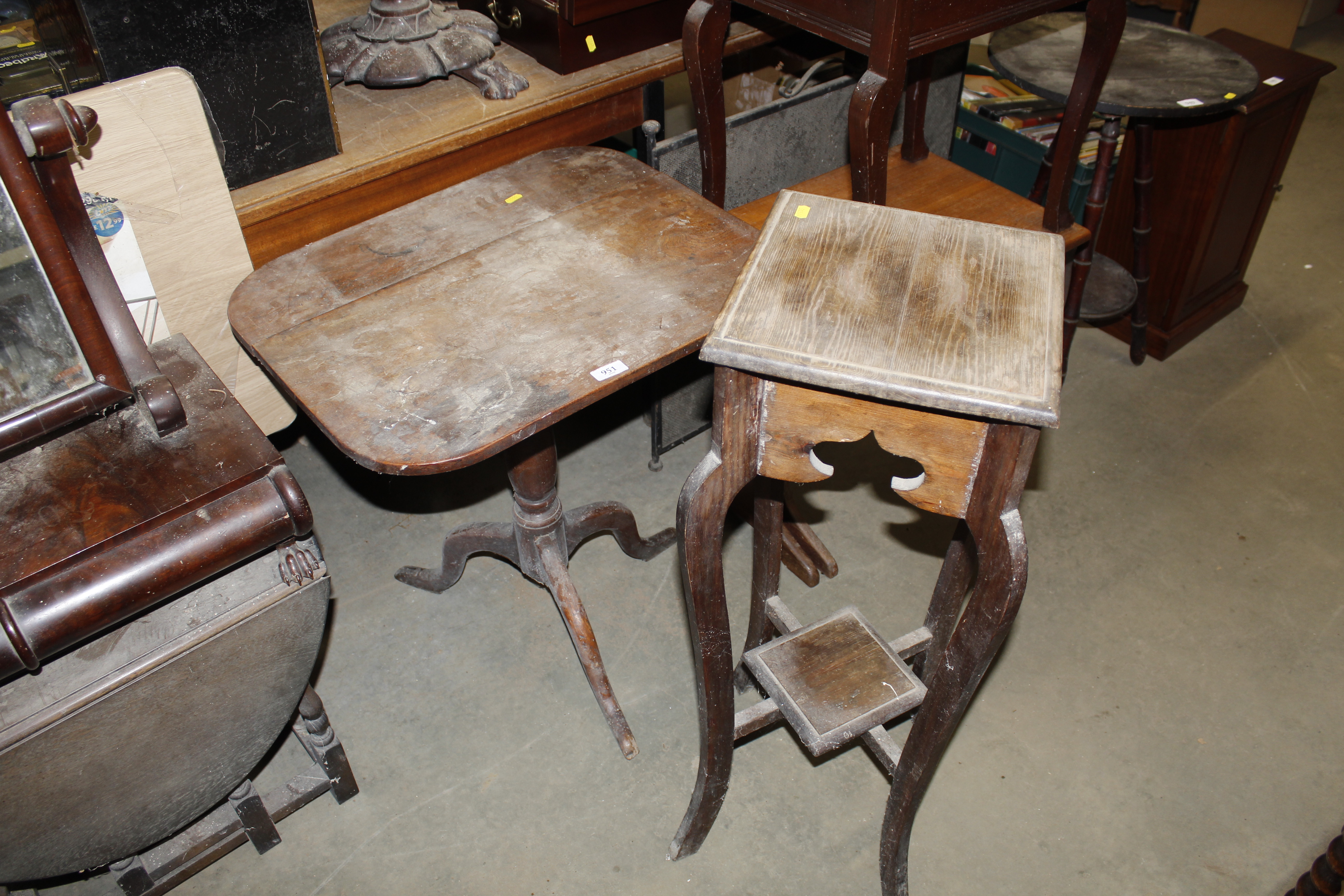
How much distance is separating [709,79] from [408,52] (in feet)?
2.21

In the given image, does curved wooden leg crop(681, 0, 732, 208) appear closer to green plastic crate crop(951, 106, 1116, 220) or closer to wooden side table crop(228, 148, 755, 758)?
wooden side table crop(228, 148, 755, 758)

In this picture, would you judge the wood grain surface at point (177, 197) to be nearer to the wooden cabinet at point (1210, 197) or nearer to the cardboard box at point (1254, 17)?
the wooden cabinet at point (1210, 197)

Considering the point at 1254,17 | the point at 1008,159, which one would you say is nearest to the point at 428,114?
the point at 1008,159

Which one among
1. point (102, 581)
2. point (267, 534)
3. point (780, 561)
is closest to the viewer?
point (102, 581)

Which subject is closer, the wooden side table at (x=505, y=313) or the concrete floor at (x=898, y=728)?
the wooden side table at (x=505, y=313)

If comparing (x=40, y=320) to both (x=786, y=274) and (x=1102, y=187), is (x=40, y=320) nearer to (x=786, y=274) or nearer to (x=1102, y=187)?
(x=786, y=274)

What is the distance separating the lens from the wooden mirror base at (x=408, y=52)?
2117 mm

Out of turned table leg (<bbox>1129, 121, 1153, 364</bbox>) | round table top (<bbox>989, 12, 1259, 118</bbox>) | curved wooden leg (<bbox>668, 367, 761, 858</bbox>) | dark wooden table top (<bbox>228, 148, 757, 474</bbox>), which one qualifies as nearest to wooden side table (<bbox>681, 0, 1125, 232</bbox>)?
round table top (<bbox>989, 12, 1259, 118</bbox>)

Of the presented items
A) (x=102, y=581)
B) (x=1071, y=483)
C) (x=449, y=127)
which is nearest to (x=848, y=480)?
(x=1071, y=483)

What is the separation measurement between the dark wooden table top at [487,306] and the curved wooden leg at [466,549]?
721 mm

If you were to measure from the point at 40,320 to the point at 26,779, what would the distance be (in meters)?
0.64

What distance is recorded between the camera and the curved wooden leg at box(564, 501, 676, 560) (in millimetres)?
2223

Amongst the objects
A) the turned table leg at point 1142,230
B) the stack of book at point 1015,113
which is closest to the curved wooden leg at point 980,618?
the turned table leg at point 1142,230

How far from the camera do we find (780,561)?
1.94 metres
